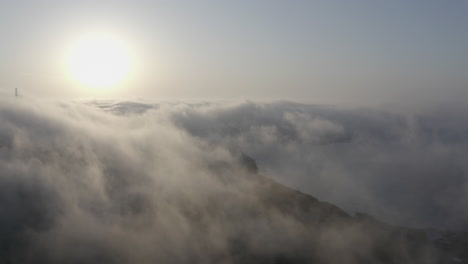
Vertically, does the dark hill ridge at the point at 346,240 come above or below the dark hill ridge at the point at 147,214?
below

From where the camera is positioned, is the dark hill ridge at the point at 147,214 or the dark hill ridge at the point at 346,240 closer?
the dark hill ridge at the point at 147,214

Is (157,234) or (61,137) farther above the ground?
(61,137)

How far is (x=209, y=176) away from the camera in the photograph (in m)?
185

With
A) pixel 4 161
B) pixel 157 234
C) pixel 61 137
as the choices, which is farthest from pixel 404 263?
pixel 61 137

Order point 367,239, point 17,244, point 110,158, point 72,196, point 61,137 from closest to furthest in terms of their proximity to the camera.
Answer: point 17,244 → point 72,196 → point 367,239 → point 110,158 → point 61,137

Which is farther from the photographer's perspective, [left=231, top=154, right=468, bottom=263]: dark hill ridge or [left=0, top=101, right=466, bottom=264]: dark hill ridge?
[left=231, top=154, right=468, bottom=263]: dark hill ridge

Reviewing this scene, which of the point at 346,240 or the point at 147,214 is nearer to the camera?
the point at 147,214

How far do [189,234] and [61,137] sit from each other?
101516 millimetres

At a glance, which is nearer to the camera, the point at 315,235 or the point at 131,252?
the point at 131,252

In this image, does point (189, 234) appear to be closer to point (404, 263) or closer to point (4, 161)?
point (4, 161)

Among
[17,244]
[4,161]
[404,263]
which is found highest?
[4,161]

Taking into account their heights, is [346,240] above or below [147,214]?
below

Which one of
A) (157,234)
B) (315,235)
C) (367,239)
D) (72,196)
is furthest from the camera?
(367,239)

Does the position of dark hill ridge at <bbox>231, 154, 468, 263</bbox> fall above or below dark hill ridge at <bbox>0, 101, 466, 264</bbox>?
below
